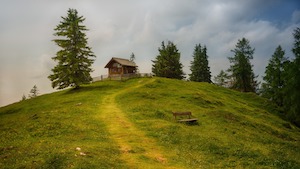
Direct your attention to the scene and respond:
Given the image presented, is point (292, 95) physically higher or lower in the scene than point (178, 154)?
higher

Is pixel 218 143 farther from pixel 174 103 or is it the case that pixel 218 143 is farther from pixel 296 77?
pixel 296 77

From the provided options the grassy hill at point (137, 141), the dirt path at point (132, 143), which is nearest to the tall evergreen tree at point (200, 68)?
the grassy hill at point (137, 141)

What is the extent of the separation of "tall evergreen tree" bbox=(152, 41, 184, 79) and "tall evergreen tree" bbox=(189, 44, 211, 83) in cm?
812

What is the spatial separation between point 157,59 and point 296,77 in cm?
5756

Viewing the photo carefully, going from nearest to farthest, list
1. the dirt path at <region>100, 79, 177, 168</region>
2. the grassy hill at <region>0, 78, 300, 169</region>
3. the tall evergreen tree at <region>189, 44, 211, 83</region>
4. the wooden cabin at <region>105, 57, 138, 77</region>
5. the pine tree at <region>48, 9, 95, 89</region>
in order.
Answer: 1. the grassy hill at <region>0, 78, 300, 169</region>
2. the dirt path at <region>100, 79, 177, 168</region>
3. the pine tree at <region>48, 9, 95, 89</region>
4. the wooden cabin at <region>105, 57, 138, 77</region>
5. the tall evergreen tree at <region>189, 44, 211, 83</region>

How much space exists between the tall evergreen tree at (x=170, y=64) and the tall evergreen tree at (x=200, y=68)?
8.12 m

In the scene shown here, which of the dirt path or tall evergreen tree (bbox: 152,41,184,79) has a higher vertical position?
tall evergreen tree (bbox: 152,41,184,79)

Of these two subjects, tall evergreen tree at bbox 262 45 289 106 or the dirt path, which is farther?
tall evergreen tree at bbox 262 45 289 106

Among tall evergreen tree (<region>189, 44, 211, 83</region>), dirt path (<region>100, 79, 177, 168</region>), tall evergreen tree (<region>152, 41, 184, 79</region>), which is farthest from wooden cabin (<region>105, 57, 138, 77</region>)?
dirt path (<region>100, 79, 177, 168</region>)

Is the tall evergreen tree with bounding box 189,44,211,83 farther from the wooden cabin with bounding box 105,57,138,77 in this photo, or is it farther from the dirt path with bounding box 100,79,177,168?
the dirt path with bounding box 100,79,177,168

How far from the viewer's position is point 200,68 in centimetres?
9644

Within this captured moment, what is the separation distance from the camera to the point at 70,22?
64062mm

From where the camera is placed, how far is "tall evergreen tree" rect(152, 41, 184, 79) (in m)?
88.6

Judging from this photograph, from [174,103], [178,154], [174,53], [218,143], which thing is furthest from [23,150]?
[174,53]
